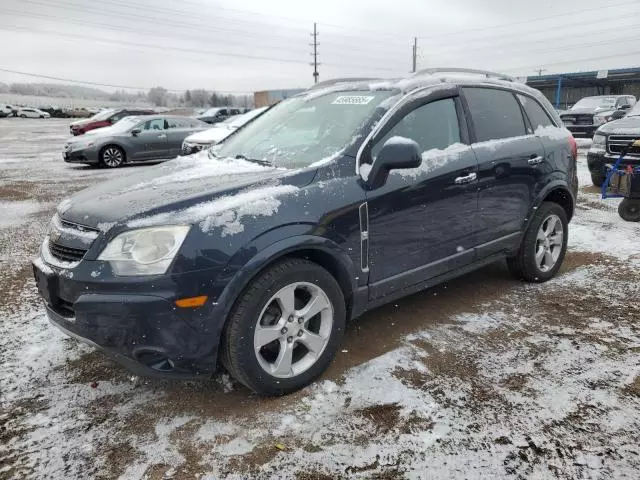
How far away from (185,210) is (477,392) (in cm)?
187

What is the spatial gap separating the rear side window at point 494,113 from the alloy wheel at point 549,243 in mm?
866

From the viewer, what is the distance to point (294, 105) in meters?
3.98

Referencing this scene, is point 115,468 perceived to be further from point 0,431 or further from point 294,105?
point 294,105

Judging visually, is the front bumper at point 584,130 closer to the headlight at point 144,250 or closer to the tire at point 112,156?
the tire at point 112,156

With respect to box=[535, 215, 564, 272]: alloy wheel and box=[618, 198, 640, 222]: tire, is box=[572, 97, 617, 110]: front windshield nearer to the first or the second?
box=[618, 198, 640, 222]: tire

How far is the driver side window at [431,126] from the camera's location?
3266mm

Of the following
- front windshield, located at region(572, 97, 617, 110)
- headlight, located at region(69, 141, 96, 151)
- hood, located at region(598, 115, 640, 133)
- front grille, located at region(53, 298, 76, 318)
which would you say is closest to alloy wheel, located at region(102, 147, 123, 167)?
headlight, located at region(69, 141, 96, 151)

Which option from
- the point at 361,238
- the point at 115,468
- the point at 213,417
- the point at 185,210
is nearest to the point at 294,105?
the point at 361,238

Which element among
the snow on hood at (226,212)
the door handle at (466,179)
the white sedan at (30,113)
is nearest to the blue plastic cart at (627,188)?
the door handle at (466,179)

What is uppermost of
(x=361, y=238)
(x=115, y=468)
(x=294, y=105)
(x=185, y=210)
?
(x=294, y=105)

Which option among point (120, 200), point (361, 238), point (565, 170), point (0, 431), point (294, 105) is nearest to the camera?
point (0, 431)

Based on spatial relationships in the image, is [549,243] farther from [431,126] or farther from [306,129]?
[306,129]

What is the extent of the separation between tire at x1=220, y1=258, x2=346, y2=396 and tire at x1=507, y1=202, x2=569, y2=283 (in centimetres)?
212

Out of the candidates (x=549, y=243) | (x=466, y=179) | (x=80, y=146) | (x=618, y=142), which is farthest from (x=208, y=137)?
(x=466, y=179)
